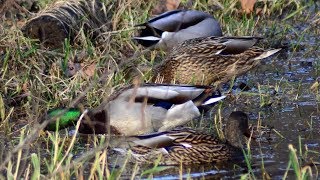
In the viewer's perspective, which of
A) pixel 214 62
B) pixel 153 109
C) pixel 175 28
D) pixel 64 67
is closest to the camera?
pixel 153 109

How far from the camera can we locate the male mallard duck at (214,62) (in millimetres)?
9141

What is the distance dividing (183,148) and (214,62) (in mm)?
2500

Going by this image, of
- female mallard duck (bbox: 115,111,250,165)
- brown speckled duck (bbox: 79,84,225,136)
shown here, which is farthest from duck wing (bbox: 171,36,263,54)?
female mallard duck (bbox: 115,111,250,165)

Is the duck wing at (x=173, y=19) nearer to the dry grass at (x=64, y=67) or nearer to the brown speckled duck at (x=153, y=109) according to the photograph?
the dry grass at (x=64, y=67)

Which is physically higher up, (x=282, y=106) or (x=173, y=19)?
(x=173, y=19)

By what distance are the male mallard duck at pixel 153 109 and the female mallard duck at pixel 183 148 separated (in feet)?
1.99

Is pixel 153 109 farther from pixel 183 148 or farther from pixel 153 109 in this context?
pixel 183 148

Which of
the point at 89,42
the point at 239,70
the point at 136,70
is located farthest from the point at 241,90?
the point at 89,42

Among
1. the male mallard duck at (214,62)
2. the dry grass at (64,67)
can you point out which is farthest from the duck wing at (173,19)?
the male mallard duck at (214,62)

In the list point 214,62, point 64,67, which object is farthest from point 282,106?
point 64,67

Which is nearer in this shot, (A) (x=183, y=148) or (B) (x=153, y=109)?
(A) (x=183, y=148)

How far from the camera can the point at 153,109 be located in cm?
765

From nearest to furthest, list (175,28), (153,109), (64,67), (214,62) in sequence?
1. (153,109)
2. (64,67)
3. (214,62)
4. (175,28)

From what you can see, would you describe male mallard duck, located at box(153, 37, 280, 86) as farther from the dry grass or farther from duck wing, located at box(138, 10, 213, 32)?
duck wing, located at box(138, 10, 213, 32)
